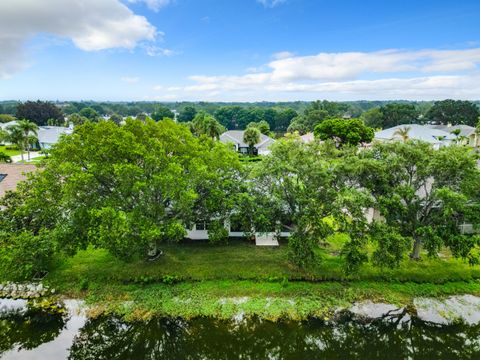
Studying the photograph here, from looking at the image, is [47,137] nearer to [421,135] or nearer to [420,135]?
[420,135]

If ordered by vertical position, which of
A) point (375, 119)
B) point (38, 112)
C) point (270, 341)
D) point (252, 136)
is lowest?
point (270, 341)

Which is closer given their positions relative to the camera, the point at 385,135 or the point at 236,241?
the point at 236,241

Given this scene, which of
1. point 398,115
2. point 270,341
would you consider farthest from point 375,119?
point 270,341

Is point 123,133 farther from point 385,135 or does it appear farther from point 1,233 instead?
point 385,135

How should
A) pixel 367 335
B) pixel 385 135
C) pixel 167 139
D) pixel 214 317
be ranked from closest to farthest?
pixel 367 335 < pixel 214 317 < pixel 167 139 < pixel 385 135

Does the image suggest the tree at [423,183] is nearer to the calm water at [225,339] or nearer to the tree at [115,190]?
the calm water at [225,339]

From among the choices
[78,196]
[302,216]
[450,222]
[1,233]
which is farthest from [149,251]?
[450,222]

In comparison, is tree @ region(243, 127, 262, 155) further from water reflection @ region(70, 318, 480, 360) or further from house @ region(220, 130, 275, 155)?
water reflection @ region(70, 318, 480, 360)

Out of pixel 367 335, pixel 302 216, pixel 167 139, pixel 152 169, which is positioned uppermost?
pixel 167 139
